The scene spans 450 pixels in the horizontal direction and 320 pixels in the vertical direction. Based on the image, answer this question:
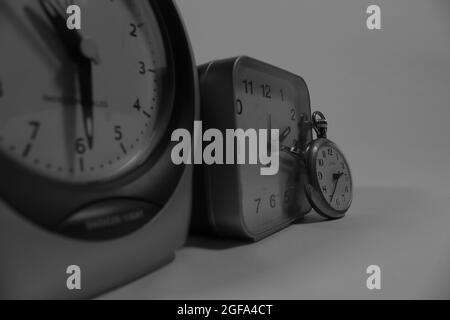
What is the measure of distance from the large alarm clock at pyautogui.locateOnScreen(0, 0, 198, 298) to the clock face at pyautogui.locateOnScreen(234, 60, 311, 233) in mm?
126

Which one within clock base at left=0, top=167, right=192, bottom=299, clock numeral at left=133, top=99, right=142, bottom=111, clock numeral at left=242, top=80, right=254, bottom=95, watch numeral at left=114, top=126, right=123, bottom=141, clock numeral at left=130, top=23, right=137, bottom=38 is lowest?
clock base at left=0, top=167, right=192, bottom=299

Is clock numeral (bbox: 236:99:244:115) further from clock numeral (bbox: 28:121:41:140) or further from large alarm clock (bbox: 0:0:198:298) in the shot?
clock numeral (bbox: 28:121:41:140)

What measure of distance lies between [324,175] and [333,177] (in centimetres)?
5

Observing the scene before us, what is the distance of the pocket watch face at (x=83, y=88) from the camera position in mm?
412

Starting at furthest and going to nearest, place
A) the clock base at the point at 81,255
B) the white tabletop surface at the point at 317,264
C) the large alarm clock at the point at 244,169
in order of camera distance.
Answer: the large alarm clock at the point at 244,169
the white tabletop surface at the point at 317,264
the clock base at the point at 81,255

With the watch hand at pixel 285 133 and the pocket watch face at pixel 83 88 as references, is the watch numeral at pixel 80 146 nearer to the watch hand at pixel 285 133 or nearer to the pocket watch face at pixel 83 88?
the pocket watch face at pixel 83 88

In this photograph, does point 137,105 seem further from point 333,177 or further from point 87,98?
point 333,177

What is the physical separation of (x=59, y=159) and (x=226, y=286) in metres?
0.29

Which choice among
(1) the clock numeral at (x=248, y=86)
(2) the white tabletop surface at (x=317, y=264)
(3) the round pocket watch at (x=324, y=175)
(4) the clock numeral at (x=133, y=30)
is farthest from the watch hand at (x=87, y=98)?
(3) the round pocket watch at (x=324, y=175)

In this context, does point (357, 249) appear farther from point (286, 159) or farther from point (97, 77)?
point (97, 77)

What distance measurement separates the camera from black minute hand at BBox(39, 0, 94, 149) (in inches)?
18.0

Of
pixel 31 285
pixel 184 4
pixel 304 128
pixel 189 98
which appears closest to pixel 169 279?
pixel 31 285

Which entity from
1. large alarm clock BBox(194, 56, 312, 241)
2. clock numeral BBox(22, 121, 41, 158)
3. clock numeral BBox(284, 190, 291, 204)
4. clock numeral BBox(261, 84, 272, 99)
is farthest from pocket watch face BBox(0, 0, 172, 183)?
clock numeral BBox(284, 190, 291, 204)

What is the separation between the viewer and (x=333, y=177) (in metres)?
0.93
